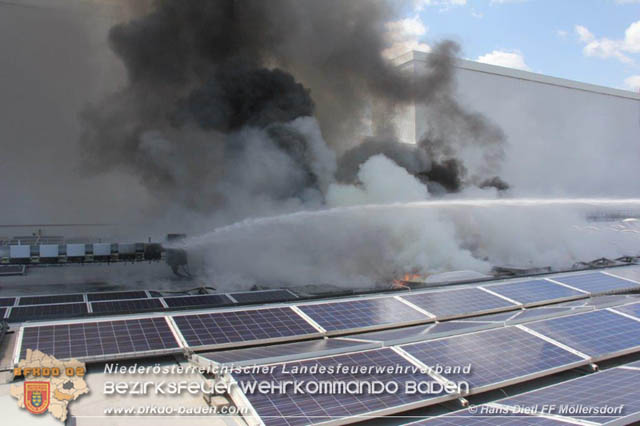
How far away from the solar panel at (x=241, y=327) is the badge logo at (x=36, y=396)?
2.14 meters

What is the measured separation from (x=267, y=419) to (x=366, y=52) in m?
19.6

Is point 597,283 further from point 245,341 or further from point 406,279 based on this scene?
point 245,341


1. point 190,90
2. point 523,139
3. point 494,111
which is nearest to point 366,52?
point 190,90

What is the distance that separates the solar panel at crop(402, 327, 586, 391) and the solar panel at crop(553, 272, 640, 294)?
17.5 feet

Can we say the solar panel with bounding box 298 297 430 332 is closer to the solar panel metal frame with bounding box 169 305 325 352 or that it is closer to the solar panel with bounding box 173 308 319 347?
the solar panel metal frame with bounding box 169 305 325 352

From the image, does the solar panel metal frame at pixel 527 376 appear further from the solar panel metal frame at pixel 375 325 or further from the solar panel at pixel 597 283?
the solar panel at pixel 597 283

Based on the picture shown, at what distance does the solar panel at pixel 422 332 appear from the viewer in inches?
306

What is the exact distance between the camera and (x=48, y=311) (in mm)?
10938

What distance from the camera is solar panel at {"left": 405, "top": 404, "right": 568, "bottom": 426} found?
5406 millimetres

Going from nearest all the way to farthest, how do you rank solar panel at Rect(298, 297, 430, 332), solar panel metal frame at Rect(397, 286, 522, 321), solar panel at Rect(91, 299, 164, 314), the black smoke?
solar panel at Rect(298, 297, 430, 332) → solar panel metal frame at Rect(397, 286, 522, 321) → solar panel at Rect(91, 299, 164, 314) → the black smoke

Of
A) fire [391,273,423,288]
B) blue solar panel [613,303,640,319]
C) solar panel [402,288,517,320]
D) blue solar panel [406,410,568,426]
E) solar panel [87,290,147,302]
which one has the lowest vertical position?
fire [391,273,423,288]

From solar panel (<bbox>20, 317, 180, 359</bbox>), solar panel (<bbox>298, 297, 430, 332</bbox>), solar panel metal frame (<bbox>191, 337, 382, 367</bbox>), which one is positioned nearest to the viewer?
solar panel metal frame (<bbox>191, 337, 382, 367</bbox>)

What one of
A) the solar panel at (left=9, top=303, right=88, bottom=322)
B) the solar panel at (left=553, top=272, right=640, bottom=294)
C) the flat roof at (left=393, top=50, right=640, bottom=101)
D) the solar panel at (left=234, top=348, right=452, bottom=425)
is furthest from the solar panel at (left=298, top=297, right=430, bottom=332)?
the flat roof at (left=393, top=50, right=640, bottom=101)

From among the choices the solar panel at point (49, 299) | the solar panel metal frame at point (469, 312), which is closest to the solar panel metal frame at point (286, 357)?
the solar panel metal frame at point (469, 312)
